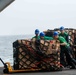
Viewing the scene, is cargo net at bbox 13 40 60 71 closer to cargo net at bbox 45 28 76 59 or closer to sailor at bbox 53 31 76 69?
sailor at bbox 53 31 76 69

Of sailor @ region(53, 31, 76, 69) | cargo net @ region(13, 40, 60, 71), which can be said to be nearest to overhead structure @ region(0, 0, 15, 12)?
cargo net @ region(13, 40, 60, 71)

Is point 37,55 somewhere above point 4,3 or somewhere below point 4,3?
below

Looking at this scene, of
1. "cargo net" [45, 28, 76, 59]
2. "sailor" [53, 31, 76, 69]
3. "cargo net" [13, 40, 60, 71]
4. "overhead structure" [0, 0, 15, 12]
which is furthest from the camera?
"cargo net" [45, 28, 76, 59]

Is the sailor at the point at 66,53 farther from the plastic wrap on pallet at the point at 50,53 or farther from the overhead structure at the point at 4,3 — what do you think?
the overhead structure at the point at 4,3

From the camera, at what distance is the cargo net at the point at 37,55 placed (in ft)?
43.5

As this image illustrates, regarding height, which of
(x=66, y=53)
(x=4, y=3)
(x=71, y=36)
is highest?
(x=4, y=3)

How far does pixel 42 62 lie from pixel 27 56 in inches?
24.5

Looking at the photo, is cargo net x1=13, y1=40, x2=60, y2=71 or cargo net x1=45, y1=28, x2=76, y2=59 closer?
cargo net x1=13, y1=40, x2=60, y2=71

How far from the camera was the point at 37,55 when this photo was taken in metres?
13.4

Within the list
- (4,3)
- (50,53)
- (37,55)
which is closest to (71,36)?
(50,53)

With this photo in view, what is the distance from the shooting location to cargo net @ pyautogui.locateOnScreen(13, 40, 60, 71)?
13273mm

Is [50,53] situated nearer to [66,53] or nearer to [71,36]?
[66,53]

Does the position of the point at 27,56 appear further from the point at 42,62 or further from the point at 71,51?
the point at 71,51

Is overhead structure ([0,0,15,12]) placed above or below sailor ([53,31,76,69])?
above
